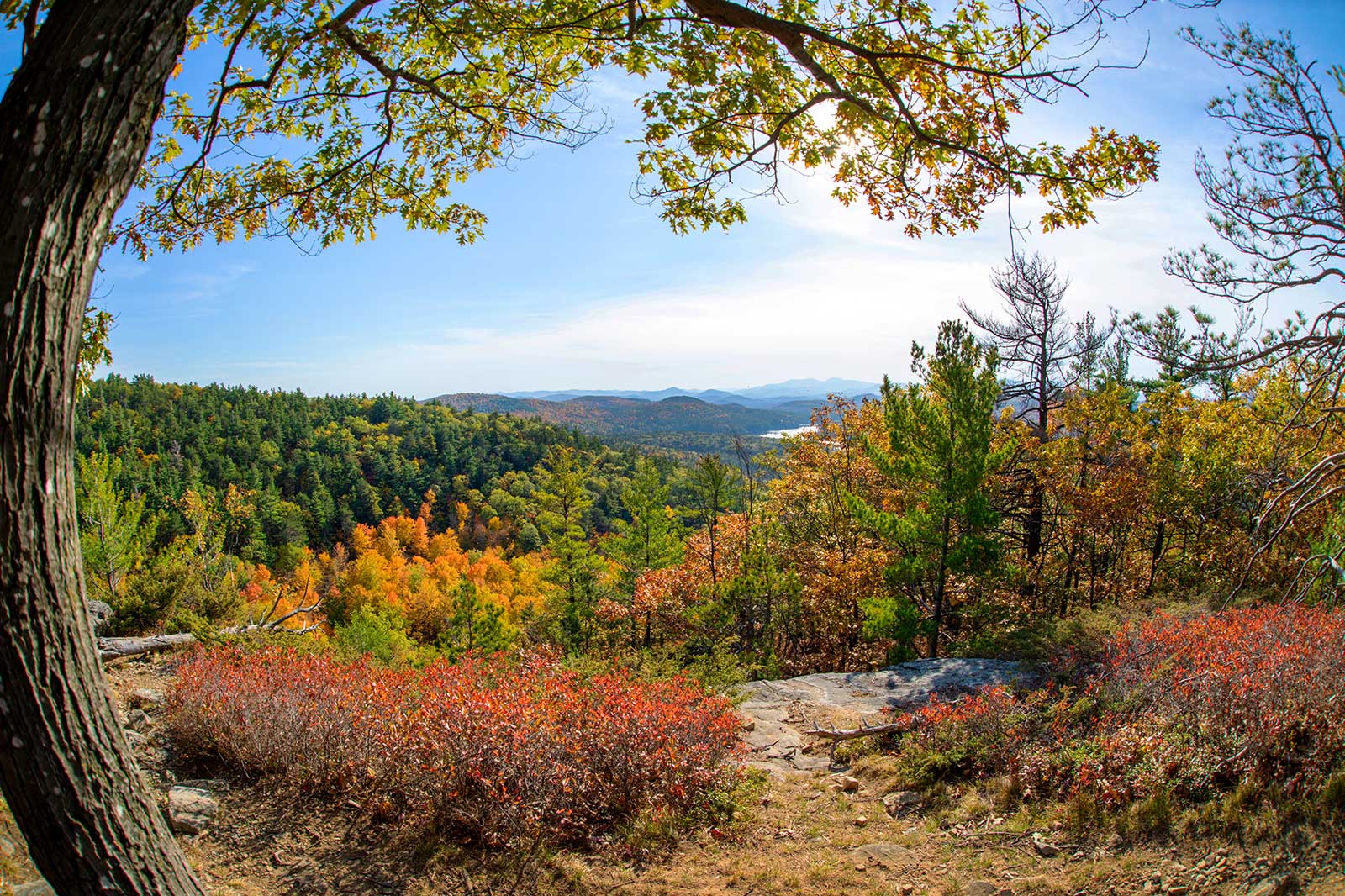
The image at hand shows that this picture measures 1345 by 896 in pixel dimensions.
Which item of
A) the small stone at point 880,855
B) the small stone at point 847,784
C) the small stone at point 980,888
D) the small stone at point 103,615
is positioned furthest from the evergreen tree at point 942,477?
the small stone at point 103,615

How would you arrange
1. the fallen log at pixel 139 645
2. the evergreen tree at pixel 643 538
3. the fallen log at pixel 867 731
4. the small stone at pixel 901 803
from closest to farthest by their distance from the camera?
the small stone at pixel 901 803
the fallen log at pixel 867 731
the fallen log at pixel 139 645
the evergreen tree at pixel 643 538

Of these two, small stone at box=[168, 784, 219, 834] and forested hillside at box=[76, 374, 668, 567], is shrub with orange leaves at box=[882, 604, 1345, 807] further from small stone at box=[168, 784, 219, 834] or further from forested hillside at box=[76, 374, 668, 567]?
forested hillside at box=[76, 374, 668, 567]

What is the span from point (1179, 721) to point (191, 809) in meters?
7.57

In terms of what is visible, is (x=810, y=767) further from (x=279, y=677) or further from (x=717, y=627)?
(x=717, y=627)

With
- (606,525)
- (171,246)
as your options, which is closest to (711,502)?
(171,246)

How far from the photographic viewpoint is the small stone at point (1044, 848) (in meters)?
4.51

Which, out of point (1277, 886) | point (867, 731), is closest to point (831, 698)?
point (867, 731)

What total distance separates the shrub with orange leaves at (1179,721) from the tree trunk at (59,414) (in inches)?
228

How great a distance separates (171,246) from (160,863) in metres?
4.20

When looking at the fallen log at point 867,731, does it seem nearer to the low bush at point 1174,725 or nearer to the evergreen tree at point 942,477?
the low bush at point 1174,725

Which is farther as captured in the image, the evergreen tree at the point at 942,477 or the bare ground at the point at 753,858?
the evergreen tree at the point at 942,477

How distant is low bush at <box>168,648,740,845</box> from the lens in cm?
482

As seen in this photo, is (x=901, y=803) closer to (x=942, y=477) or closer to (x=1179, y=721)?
(x=1179, y=721)

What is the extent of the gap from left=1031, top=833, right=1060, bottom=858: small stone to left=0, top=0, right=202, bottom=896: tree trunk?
16.8 feet
